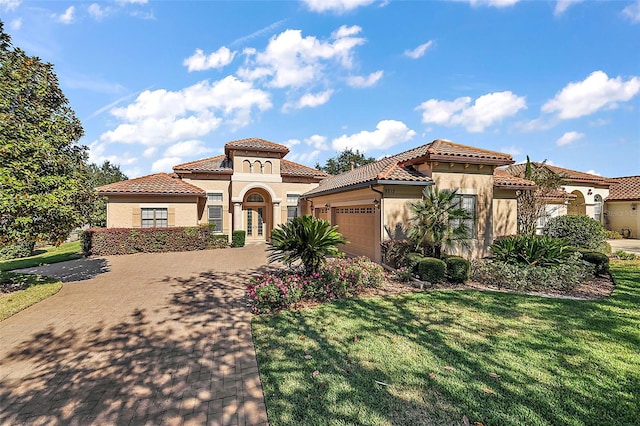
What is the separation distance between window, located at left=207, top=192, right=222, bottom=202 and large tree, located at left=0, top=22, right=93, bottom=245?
36.8 ft

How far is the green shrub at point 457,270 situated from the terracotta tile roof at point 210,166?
17053 millimetres

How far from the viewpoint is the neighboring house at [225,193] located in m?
17.9

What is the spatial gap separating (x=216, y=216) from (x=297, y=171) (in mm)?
7489

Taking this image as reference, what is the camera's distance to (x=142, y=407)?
3.64 meters

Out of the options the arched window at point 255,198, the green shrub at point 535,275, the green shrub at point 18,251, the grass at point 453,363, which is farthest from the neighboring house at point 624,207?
the green shrub at point 18,251

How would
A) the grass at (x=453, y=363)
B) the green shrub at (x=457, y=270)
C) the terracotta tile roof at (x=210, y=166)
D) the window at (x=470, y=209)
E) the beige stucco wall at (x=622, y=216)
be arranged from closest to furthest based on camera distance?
the grass at (x=453, y=363) → the green shrub at (x=457, y=270) → the window at (x=470, y=209) → the terracotta tile roof at (x=210, y=166) → the beige stucco wall at (x=622, y=216)

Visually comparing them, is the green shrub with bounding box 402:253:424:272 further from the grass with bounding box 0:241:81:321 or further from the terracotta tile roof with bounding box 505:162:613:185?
the terracotta tile roof with bounding box 505:162:613:185

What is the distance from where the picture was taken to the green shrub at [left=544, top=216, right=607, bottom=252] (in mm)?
13781

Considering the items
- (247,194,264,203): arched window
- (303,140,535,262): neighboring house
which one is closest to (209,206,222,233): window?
(247,194,264,203): arched window

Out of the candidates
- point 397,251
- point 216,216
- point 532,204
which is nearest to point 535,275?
point 397,251

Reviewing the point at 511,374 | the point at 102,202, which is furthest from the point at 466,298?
the point at 102,202

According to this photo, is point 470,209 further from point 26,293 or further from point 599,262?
point 26,293

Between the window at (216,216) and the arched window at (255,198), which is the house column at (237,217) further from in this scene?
the arched window at (255,198)

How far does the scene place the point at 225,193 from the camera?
21594 millimetres
